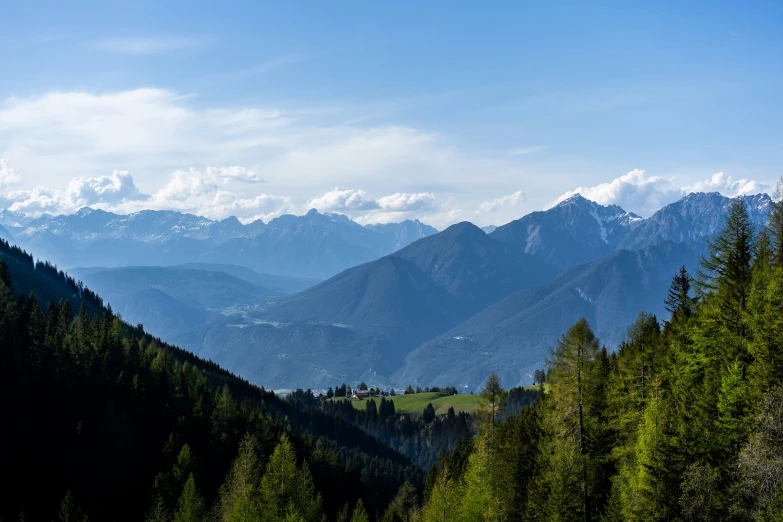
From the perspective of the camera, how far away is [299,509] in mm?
62750

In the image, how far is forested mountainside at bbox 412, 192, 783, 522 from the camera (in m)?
39.0

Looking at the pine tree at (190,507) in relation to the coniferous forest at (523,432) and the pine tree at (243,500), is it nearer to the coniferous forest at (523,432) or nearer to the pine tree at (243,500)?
the coniferous forest at (523,432)

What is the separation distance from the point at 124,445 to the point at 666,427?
7259 cm

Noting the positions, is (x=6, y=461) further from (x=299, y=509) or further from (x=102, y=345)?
(x=299, y=509)

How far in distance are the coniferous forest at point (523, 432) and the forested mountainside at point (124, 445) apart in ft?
0.90

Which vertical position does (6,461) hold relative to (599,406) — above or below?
below

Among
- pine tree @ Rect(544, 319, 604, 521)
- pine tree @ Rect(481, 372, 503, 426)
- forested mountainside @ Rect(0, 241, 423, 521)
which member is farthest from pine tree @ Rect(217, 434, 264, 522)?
pine tree @ Rect(544, 319, 604, 521)

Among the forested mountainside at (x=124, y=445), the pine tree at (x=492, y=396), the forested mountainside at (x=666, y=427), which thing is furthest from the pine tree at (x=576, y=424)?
the forested mountainside at (x=124, y=445)

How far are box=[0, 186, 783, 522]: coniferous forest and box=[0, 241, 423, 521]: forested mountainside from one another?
0.90 ft

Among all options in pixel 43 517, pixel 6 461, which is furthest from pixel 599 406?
pixel 6 461

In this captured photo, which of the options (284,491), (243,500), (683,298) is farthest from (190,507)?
(683,298)

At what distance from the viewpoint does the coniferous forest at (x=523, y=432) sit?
40531 mm

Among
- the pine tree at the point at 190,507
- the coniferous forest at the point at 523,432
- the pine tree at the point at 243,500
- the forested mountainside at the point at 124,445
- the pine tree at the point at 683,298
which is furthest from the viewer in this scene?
the pine tree at the point at 683,298

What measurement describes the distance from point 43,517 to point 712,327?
69.6m
